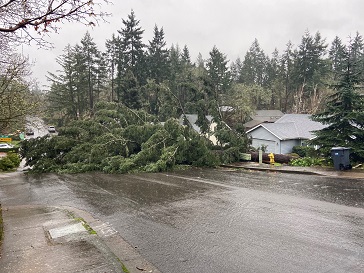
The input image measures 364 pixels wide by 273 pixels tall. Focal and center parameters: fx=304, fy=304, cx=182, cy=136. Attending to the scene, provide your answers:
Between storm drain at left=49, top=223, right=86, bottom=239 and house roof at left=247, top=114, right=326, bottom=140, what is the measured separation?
22317mm

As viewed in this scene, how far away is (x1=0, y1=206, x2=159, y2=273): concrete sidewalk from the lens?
4.62 m

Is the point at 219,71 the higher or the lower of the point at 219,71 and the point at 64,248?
the higher

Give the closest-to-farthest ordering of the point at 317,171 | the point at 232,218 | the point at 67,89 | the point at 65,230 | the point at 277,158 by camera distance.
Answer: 1. the point at 65,230
2. the point at 232,218
3. the point at 317,171
4. the point at 277,158
5. the point at 67,89

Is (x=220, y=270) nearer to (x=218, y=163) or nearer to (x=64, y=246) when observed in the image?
(x=64, y=246)

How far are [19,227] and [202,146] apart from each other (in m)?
13.6

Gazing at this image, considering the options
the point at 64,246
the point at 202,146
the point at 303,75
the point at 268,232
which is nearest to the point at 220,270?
the point at 268,232

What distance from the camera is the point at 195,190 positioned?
38.6ft

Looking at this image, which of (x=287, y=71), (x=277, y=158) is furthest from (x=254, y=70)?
(x=277, y=158)

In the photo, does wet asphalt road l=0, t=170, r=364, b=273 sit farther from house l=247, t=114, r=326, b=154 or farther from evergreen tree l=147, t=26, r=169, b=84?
evergreen tree l=147, t=26, r=169, b=84

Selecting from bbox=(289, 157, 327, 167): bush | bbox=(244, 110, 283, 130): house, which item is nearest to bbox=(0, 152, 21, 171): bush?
bbox=(289, 157, 327, 167): bush

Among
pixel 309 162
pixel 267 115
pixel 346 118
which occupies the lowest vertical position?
pixel 309 162

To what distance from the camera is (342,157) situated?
1521 cm

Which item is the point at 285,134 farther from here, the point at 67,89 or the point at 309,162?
the point at 67,89

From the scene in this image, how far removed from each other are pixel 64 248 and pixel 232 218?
13.4ft
